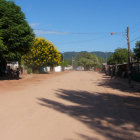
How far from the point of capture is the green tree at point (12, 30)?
20438 millimetres

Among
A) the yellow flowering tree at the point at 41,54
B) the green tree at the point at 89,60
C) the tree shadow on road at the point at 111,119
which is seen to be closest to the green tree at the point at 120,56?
the yellow flowering tree at the point at 41,54

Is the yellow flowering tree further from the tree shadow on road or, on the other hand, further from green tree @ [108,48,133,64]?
the tree shadow on road

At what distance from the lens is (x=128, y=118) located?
686 centimetres

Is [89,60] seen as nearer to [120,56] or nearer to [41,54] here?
[120,56]

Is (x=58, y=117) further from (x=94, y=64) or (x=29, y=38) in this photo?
(x=94, y=64)

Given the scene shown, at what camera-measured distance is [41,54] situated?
44.8 metres

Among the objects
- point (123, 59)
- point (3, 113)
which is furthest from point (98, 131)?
point (123, 59)

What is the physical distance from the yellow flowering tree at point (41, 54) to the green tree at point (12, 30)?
20.7 metres

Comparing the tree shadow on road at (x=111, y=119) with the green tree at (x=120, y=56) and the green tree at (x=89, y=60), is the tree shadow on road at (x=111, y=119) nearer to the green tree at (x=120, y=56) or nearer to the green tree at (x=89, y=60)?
the green tree at (x=120, y=56)

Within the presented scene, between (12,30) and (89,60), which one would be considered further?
(89,60)

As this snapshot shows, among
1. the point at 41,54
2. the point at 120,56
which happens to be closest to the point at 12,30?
the point at 41,54

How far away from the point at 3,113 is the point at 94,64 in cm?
9652

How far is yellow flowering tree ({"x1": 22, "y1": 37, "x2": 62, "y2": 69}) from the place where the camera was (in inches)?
1734

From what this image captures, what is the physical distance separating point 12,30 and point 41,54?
24260 millimetres
